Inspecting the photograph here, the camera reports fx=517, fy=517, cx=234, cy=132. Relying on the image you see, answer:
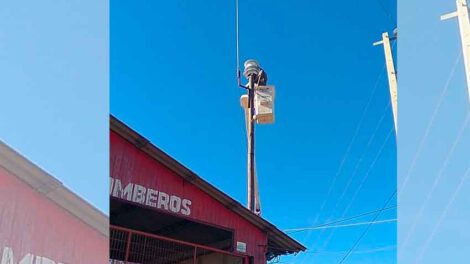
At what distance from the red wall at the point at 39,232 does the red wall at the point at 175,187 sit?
219cm

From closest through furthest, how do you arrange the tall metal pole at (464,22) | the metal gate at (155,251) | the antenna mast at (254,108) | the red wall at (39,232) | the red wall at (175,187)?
the red wall at (39,232), the tall metal pole at (464,22), the red wall at (175,187), the metal gate at (155,251), the antenna mast at (254,108)

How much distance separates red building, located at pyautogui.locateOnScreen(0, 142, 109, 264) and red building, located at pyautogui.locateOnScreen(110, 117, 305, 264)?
218 centimetres

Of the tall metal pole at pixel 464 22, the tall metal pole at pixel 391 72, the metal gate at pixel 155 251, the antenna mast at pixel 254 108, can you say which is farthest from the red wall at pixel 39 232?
the antenna mast at pixel 254 108

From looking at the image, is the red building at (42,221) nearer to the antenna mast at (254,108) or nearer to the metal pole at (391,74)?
the metal pole at (391,74)

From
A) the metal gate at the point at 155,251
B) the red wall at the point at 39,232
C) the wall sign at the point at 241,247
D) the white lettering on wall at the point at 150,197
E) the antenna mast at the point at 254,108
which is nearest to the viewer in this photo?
the red wall at the point at 39,232

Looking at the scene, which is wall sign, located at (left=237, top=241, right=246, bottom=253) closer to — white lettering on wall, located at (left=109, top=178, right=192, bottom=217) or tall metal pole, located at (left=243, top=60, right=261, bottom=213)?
white lettering on wall, located at (left=109, top=178, right=192, bottom=217)

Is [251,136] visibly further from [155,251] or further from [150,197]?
[150,197]

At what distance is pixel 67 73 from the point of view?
15.7 ft

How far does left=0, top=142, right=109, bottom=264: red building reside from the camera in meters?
5.17

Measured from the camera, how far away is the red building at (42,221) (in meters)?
5.17

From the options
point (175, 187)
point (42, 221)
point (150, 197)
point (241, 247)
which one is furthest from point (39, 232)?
point (241, 247)

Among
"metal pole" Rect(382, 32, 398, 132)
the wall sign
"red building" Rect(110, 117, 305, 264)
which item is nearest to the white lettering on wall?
"red building" Rect(110, 117, 305, 264)

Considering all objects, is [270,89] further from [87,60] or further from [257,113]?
[87,60]

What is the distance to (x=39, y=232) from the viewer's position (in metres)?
5.48
